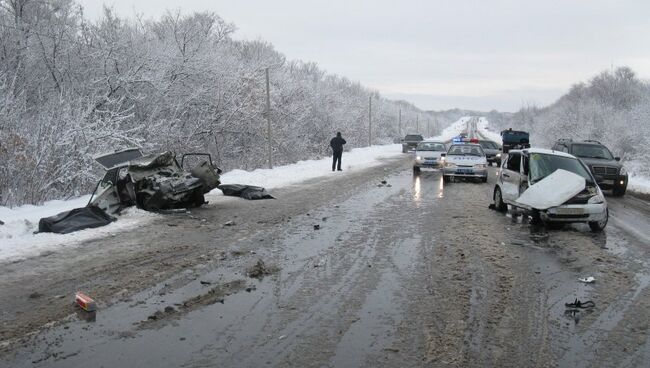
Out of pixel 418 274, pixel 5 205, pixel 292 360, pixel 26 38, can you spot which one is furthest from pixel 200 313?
pixel 26 38

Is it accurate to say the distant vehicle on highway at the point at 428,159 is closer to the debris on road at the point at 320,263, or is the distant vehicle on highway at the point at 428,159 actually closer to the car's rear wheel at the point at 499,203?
the car's rear wheel at the point at 499,203

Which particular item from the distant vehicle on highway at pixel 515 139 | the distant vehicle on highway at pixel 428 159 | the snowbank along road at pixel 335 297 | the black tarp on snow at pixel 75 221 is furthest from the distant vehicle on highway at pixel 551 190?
the distant vehicle on highway at pixel 515 139

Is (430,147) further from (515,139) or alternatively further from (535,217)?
(515,139)

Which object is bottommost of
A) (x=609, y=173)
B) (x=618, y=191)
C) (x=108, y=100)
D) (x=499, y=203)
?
(x=618, y=191)

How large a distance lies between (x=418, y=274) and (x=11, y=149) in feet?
34.9

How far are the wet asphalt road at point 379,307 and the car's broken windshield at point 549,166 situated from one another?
175 cm

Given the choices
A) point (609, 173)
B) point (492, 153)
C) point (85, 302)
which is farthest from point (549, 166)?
point (492, 153)

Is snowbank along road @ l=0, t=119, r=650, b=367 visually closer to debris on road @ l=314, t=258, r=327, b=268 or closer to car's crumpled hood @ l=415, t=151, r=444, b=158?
debris on road @ l=314, t=258, r=327, b=268

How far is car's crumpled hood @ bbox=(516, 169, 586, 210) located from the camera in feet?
32.8

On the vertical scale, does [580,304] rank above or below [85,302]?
below

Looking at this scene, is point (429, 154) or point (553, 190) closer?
point (553, 190)

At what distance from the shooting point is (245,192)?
14.9 meters

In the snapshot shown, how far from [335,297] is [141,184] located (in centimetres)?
732

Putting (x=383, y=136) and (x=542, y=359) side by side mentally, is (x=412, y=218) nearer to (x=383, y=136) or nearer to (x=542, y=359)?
(x=542, y=359)
